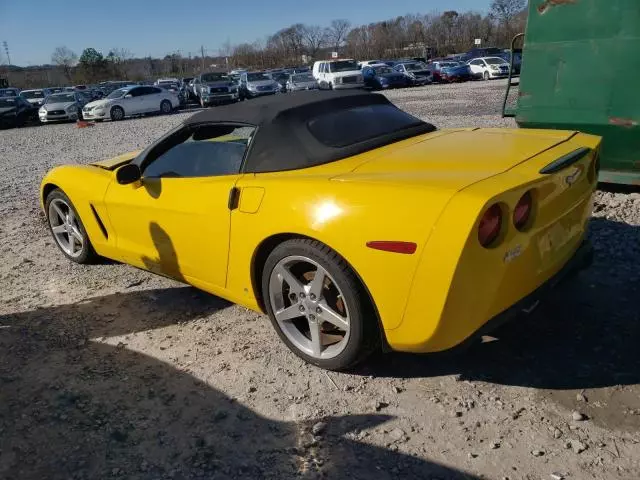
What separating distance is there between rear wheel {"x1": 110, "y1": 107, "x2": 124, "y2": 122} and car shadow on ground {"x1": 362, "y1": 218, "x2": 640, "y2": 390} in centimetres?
2251

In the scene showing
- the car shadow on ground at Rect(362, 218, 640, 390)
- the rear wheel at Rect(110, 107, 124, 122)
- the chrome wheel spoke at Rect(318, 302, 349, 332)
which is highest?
the chrome wheel spoke at Rect(318, 302, 349, 332)

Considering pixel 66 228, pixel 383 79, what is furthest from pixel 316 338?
pixel 383 79

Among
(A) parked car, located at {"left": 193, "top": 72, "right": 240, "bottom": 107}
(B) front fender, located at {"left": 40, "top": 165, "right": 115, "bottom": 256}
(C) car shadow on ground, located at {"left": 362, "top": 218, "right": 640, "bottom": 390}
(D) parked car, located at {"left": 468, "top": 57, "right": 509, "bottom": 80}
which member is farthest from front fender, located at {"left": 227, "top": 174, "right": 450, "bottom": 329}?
(D) parked car, located at {"left": 468, "top": 57, "right": 509, "bottom": 80}

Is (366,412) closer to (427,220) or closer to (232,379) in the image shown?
(232,379)

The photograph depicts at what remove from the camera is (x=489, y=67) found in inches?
1296

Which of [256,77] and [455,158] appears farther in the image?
[256,77]

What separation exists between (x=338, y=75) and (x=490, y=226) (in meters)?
27.6

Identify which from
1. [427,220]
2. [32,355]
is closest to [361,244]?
[427,220]

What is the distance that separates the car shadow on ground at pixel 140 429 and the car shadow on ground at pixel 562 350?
1.80ft

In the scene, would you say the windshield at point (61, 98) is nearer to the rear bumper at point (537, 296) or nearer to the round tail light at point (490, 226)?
the rear bumper at point (537, 296)

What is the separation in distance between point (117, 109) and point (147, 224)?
70.2 feet

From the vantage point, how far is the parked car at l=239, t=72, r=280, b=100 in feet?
92.8

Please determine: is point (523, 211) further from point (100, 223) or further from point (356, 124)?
point (100, 223)

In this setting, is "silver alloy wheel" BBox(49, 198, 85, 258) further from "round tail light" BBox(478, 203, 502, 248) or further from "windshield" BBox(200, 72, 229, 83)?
"windshield" BBox(200, 72, 229, 83)
